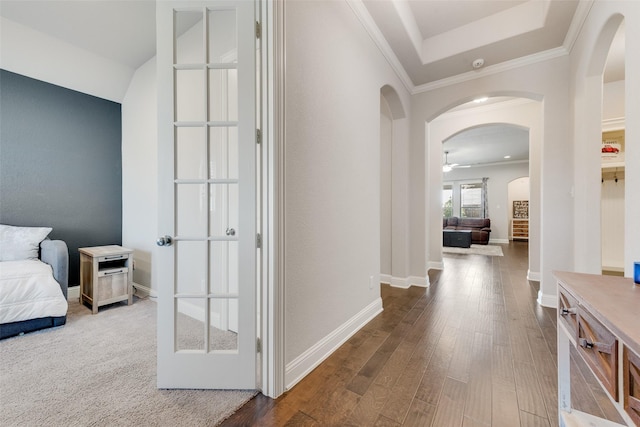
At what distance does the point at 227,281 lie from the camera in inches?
77.9

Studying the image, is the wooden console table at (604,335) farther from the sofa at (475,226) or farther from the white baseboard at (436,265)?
the sofa at (475,226)

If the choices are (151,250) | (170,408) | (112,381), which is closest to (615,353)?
(170,408)

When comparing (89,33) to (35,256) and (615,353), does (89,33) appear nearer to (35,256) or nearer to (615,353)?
(35,256)

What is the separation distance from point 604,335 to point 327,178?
4.94ft

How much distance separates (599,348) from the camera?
753 mm

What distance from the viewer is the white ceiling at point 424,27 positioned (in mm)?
2324

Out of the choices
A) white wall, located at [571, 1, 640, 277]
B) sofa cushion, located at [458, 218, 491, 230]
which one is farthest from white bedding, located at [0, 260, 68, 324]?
sofa cushion, located at [458, 218, 491, 230]

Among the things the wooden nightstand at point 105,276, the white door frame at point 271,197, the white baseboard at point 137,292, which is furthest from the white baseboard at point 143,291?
the white door frame at point 271,197

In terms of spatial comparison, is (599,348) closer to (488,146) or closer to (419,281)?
(419,281)

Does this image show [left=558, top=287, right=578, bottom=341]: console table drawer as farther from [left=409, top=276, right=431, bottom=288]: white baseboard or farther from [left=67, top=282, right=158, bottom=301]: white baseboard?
[left=67, top=282, right=158, bottom=301]: white baseboard

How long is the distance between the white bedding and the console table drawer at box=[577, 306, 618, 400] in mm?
3475

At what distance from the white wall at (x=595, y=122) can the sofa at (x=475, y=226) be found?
612cm

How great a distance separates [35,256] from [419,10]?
4.70m

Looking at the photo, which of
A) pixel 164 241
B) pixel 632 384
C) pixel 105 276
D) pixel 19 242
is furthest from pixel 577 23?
pixel 19 242
